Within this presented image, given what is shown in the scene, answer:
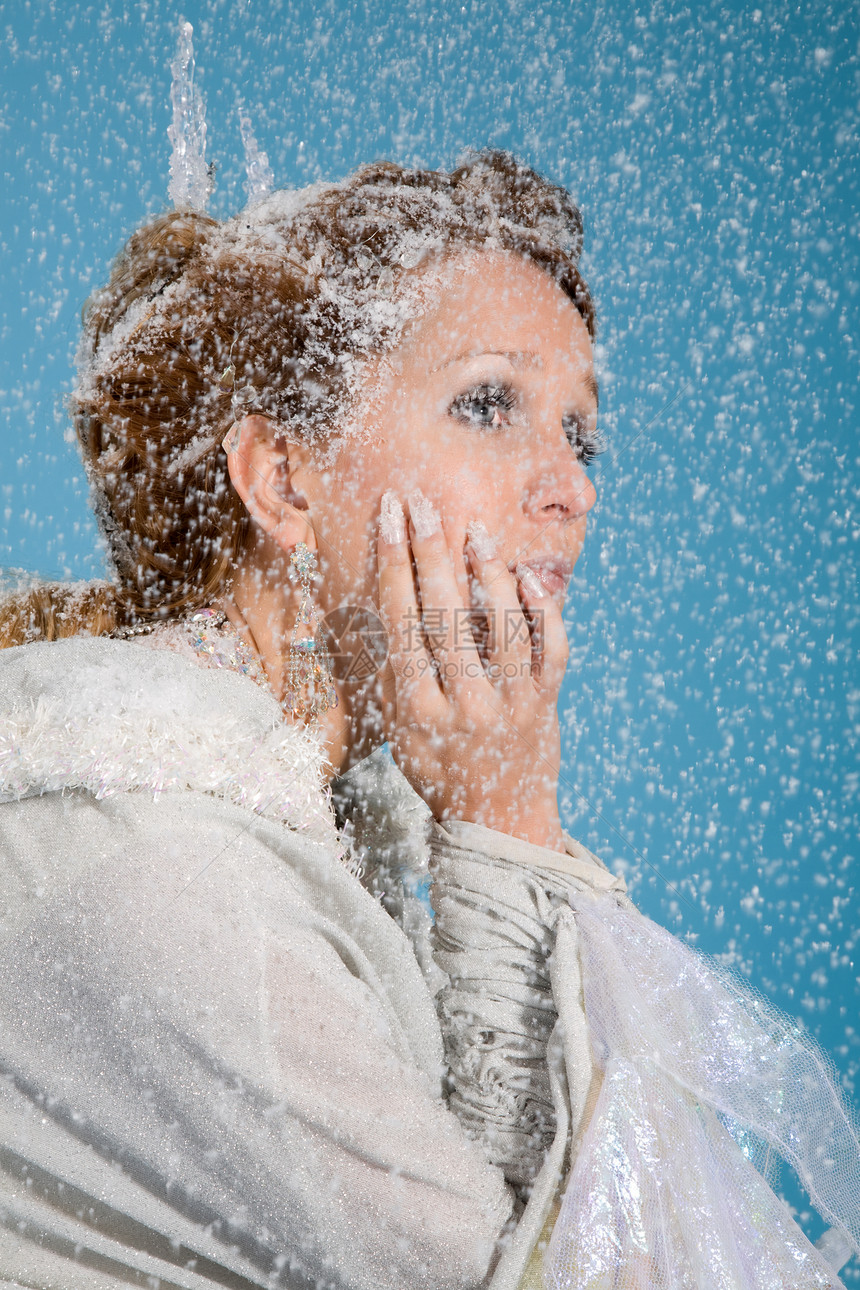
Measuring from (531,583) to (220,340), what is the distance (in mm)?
511

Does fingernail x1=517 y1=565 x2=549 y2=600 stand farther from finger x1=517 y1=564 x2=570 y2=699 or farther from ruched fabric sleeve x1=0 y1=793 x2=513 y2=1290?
ruched fabric sleeve x1=0 y1=793 x2=513 y2=1290

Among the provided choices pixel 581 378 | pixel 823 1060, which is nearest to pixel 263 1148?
pixel 823 1060

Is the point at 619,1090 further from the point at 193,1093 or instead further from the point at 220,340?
the point at 220,340

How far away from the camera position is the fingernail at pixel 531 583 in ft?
4.08

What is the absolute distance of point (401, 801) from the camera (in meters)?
1.40

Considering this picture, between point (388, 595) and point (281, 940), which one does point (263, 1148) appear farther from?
point (388, 595)

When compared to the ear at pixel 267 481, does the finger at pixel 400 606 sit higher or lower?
lower

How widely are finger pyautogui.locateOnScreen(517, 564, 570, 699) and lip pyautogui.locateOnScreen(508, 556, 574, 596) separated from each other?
0.02 meters

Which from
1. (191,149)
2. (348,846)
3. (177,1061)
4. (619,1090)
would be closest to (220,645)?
(348,846)

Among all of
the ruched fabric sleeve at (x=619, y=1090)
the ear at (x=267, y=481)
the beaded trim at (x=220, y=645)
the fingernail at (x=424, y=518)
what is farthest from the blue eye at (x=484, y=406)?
the ruched fabric sleeve at (x=619, y=1090)

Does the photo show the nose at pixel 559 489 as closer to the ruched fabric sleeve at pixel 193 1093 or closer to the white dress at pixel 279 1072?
the white dress at pixel 279 1072

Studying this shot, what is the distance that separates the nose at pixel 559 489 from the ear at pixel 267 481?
0.29 meters

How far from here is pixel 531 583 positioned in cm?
125

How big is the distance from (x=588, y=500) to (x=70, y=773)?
76cm
